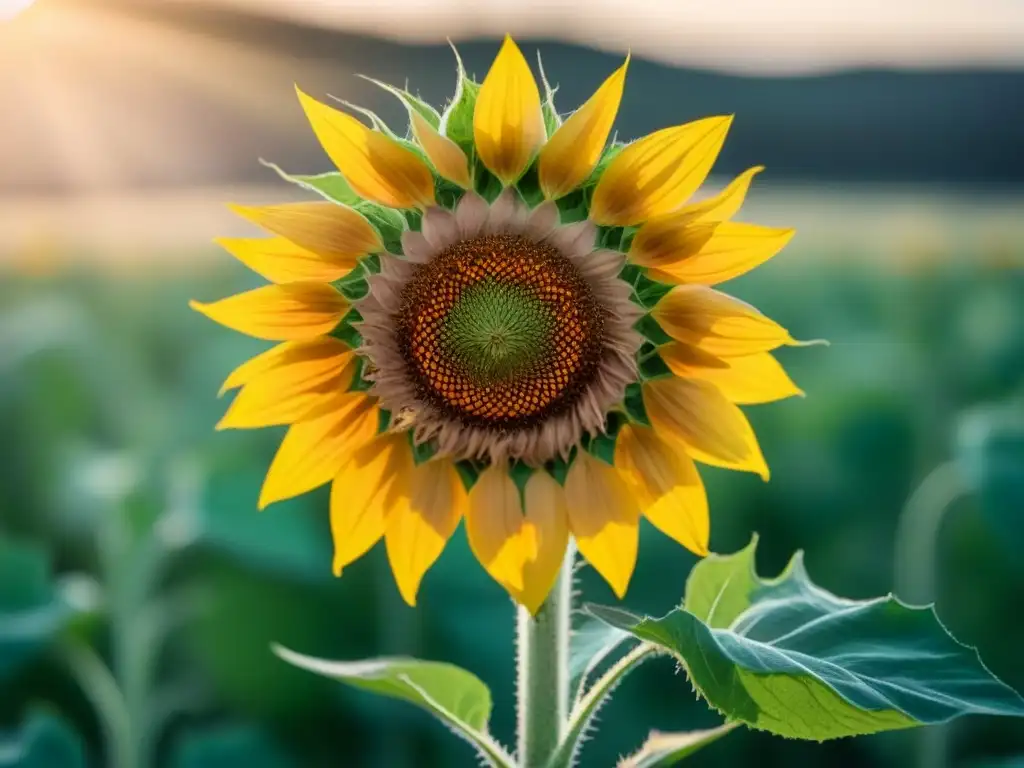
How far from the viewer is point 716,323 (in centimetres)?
74

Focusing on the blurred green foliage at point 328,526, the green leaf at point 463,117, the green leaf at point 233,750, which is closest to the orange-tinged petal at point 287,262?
the green leaf at point 463,117

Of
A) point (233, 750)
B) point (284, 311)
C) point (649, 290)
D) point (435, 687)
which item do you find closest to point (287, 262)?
point (284, 311)

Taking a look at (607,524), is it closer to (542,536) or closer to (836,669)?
(542,536)

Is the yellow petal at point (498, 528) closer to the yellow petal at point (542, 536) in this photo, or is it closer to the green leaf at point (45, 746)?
the yellow petal at point (542, 536)

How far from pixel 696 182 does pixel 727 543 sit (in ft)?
5.75

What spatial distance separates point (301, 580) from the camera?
2367 mm

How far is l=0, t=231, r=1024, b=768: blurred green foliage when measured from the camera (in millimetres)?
2246

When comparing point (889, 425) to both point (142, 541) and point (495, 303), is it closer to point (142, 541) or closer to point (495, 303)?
point (142, 541)

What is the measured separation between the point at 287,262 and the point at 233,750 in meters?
1.78

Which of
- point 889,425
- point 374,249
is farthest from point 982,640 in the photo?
point 374,249

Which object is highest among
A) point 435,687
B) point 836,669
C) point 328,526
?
point 836,669

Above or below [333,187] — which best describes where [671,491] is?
below

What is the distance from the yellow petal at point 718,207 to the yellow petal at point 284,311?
9.5 inches

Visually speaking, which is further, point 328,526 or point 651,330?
point 328,526
